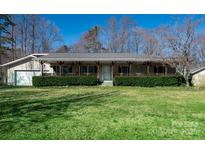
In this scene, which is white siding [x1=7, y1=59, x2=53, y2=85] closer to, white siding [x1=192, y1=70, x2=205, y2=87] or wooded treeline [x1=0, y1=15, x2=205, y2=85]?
wooded treeline [x1=0, y1=15, x2=205, y2=85]

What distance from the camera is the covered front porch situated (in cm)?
2258

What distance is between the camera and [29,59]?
24.5 metres

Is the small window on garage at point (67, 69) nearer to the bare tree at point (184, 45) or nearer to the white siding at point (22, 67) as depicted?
the white siding at point (22, 67)

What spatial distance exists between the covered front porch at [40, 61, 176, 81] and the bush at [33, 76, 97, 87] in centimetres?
180

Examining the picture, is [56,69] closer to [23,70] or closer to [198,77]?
[23,70]

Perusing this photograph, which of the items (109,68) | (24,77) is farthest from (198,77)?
(24,77)

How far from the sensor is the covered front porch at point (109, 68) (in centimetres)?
2258

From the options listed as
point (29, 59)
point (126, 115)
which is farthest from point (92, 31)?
point (126, 115)

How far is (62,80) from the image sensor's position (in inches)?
796

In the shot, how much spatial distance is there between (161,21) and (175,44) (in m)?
3.57

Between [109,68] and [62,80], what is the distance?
18.6 ft

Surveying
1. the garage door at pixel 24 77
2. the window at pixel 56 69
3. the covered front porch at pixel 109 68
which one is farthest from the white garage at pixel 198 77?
the garage door at pixel 24 77

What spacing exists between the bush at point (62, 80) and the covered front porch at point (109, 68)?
180cm
